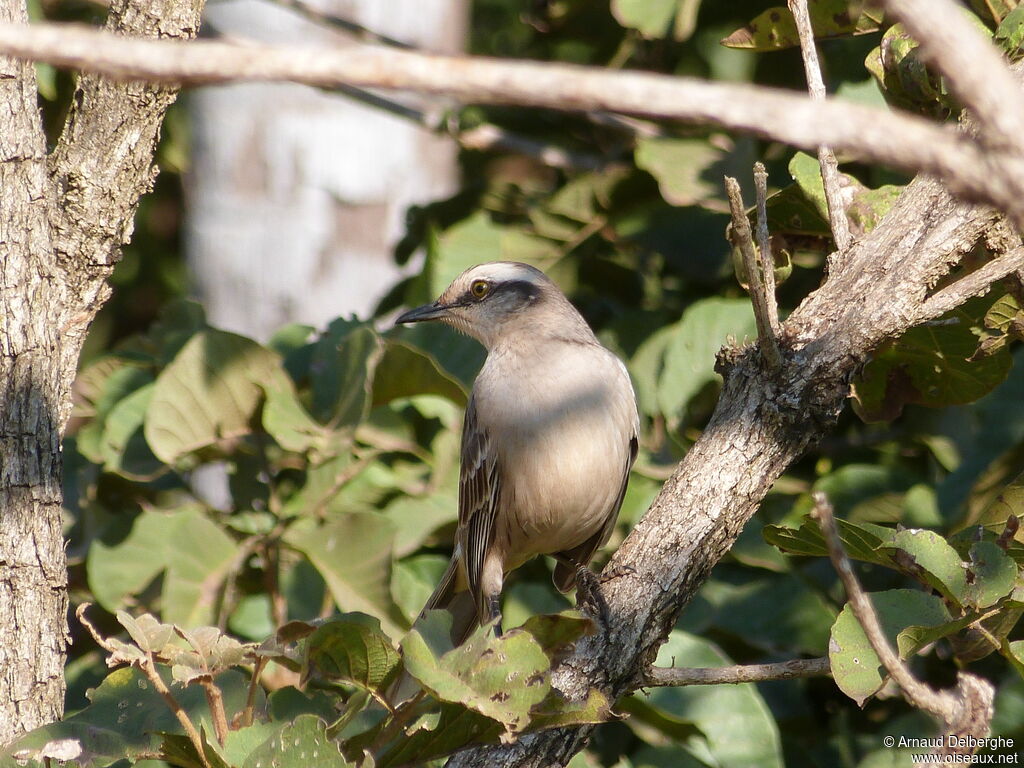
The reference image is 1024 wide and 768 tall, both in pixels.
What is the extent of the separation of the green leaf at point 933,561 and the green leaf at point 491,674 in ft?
3.00

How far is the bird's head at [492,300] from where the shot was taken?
4.46m

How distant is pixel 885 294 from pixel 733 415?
Answer: 482 mm

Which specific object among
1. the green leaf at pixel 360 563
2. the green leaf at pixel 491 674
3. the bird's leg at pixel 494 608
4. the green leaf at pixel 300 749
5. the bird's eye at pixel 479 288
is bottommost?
the bird's leg at pixel 494 608

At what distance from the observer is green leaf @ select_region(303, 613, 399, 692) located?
Answer: 2.32 metres

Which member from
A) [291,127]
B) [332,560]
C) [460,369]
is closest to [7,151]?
[332,560]

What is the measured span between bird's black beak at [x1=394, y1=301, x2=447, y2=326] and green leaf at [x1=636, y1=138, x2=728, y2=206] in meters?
1.09

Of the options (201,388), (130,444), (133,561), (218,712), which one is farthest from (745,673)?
(130,444)

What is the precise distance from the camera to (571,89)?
1.17 metres

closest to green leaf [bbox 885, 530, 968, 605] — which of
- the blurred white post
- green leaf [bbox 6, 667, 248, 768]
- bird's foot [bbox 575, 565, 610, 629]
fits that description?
bird's foot [bbox 575, 565, 610, 629]

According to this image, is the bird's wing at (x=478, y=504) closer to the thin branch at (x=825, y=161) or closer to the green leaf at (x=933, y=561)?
the thin branch at (x=825, y=161)

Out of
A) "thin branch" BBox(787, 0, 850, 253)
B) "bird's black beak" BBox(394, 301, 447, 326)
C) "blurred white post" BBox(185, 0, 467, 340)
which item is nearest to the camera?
"thin branch" BBox(787, 0, 850, 253)

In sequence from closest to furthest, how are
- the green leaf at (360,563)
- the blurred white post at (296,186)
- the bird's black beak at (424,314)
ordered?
the green leaf at (360,563) → the bird's black beak at (424,314) → the blurred white post at (296,186)

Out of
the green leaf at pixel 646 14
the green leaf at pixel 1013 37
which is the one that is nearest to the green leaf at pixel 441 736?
the green leaf at pixel 1013 37

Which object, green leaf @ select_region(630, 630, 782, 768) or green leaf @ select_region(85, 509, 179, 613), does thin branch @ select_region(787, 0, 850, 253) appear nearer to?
green leaf @ select_region(630, 630, 782, 768)
